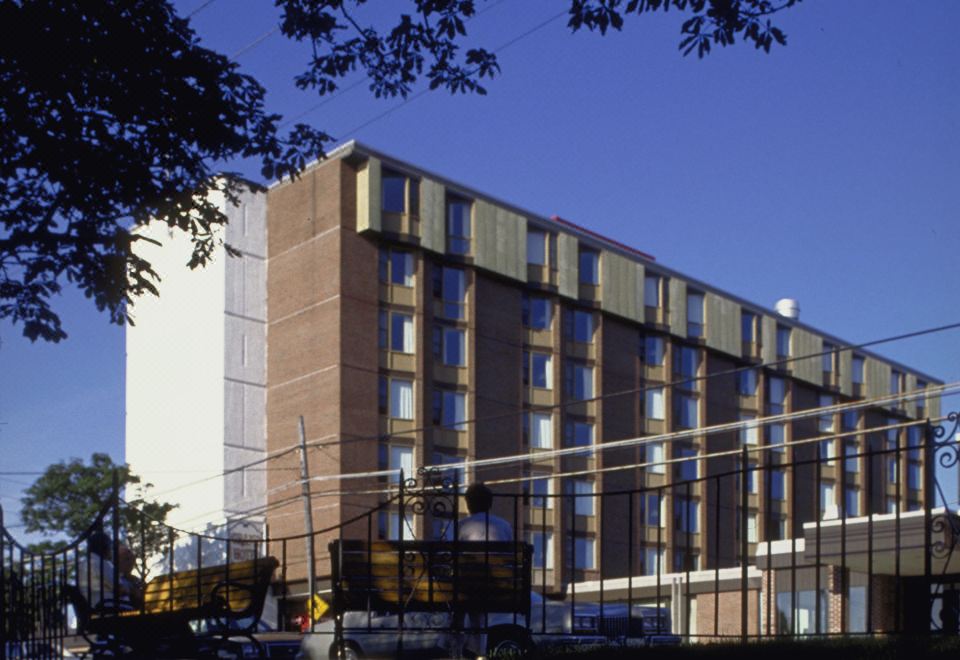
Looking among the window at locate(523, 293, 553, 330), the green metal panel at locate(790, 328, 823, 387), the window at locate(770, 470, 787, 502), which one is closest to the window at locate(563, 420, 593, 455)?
the window at locate(523, 293, 553, 330)

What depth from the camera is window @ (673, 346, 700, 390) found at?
72562mm

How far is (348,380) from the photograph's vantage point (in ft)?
192

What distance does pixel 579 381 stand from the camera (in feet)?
221

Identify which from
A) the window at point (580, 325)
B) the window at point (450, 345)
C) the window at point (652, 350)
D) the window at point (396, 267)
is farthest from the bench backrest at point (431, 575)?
the window at point (652, 350)

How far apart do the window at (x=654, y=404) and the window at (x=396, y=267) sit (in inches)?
596

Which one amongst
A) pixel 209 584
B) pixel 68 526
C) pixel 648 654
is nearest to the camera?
pixel 648 654

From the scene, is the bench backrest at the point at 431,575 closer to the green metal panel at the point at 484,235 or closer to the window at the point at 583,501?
the green metal panel at the point at 484,235

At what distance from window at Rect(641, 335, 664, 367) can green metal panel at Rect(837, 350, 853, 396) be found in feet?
47.6

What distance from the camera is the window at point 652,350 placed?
71.2 metres

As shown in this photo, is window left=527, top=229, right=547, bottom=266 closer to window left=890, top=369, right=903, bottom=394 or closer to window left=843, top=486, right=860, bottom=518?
window left=843, top=486, right=860, bottom=518

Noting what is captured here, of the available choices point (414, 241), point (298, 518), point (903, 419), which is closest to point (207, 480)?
point (298, 518)

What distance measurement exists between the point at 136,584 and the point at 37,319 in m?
3.02

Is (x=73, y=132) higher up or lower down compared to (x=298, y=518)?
→ higher up

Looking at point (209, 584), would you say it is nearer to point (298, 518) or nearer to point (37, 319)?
point (37, 319)
